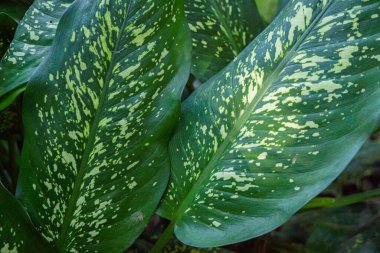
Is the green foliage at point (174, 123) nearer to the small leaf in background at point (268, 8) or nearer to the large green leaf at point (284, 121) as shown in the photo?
the large green leaf at point (284, 121)

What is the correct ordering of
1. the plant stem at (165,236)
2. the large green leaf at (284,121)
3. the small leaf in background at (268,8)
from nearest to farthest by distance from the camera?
the large green leaf at (284,121) < the plant stem at (165,236) < the small leaf in background at (268,8)

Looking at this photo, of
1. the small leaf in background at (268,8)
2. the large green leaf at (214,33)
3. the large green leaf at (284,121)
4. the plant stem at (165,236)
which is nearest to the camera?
the large green leaf at (284,121)

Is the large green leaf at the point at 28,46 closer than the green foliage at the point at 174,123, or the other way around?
the green foliage at the point at 174,123

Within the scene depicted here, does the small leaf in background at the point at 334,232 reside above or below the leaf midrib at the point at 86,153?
below

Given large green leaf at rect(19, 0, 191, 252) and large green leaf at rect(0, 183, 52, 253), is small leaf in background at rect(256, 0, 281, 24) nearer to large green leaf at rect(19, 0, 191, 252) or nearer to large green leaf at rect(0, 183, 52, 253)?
large green leaf at rect(19, 0, 191, 252)

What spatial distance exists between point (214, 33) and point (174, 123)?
0.87ft

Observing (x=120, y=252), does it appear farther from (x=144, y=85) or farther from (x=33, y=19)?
(x=33, y=19)

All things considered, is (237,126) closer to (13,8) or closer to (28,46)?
(28,46)

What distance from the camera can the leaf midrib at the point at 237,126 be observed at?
1.94 feet

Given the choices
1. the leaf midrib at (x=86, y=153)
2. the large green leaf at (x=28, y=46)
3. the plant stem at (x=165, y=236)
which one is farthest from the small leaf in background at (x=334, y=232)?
the large green leaf at (x=28, y=46)

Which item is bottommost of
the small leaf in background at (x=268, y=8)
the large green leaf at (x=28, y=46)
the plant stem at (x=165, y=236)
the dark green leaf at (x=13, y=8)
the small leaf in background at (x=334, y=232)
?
the small leaf in background at (x=334, y=232)

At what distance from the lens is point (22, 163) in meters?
0.64

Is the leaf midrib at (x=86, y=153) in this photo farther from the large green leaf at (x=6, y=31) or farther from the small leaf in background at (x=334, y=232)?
the small leaf in background at (x=334, y=232)

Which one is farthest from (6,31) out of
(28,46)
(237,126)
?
(237,126)
